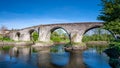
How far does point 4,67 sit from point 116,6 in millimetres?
17786

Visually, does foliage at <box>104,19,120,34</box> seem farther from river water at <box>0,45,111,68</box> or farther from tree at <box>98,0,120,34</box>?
river water at <box>0,45,111,68</box>

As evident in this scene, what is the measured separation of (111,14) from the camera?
2839cm

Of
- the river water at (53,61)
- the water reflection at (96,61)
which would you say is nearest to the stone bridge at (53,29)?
the water reflection at (96,61)

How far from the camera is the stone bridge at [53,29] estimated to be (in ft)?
190

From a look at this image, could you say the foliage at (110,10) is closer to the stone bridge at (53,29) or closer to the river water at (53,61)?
the river water at (53,61)

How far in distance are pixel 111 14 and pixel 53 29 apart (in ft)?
140

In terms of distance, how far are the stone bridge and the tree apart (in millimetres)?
25188

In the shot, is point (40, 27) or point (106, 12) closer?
point (106, 12)

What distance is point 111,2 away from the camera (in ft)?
94.2

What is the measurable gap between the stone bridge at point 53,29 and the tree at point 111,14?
25188mm

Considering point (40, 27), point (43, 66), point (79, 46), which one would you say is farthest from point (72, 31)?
point (43, 66)

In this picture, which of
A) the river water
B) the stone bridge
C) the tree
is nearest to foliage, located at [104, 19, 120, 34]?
the tree

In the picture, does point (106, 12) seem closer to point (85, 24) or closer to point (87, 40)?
point (85, 24)

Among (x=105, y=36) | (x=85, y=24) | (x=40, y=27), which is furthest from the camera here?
(x=105, y=36)
